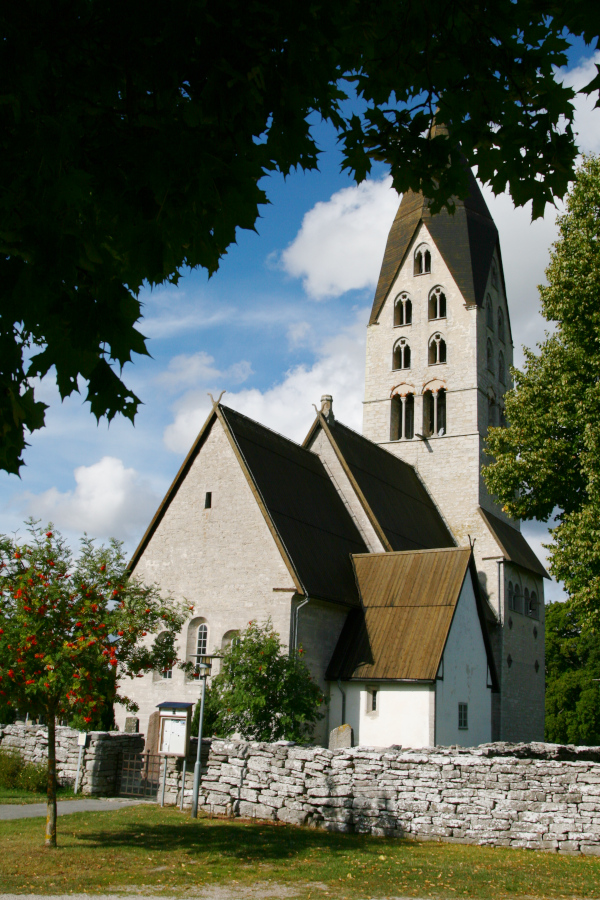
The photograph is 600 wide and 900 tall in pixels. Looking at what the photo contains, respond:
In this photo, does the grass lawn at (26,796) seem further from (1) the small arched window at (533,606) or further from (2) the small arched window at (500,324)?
(2) the small arched window at (500,324)

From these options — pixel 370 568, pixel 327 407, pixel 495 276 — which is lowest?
pixel 370 568

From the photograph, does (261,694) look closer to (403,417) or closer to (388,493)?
(388,493)

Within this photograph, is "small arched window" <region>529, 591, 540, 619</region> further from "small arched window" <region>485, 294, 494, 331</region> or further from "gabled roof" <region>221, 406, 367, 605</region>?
"small arched window" <region>485, 294, 494, 331</region>

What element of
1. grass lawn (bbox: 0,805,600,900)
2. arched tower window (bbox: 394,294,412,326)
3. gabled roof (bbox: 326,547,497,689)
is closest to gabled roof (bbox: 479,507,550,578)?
gabled roof (bbox: 326,547,497,689)

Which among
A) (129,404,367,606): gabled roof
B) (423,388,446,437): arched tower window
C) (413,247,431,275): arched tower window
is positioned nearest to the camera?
(129,404,367,606): gabled roof

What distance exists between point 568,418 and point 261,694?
34.6 feet

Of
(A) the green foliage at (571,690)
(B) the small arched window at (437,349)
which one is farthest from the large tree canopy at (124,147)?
(A) the green foliage at (571,690)

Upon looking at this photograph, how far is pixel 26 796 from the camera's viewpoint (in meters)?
18.4

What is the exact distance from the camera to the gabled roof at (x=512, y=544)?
33953mm

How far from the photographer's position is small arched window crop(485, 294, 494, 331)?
132ft

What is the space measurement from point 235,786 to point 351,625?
955cm

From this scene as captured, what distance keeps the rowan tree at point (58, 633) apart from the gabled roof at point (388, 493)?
1553 cm

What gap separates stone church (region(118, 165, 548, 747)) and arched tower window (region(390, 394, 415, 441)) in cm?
83

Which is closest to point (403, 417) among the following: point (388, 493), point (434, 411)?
point (434, 411)
